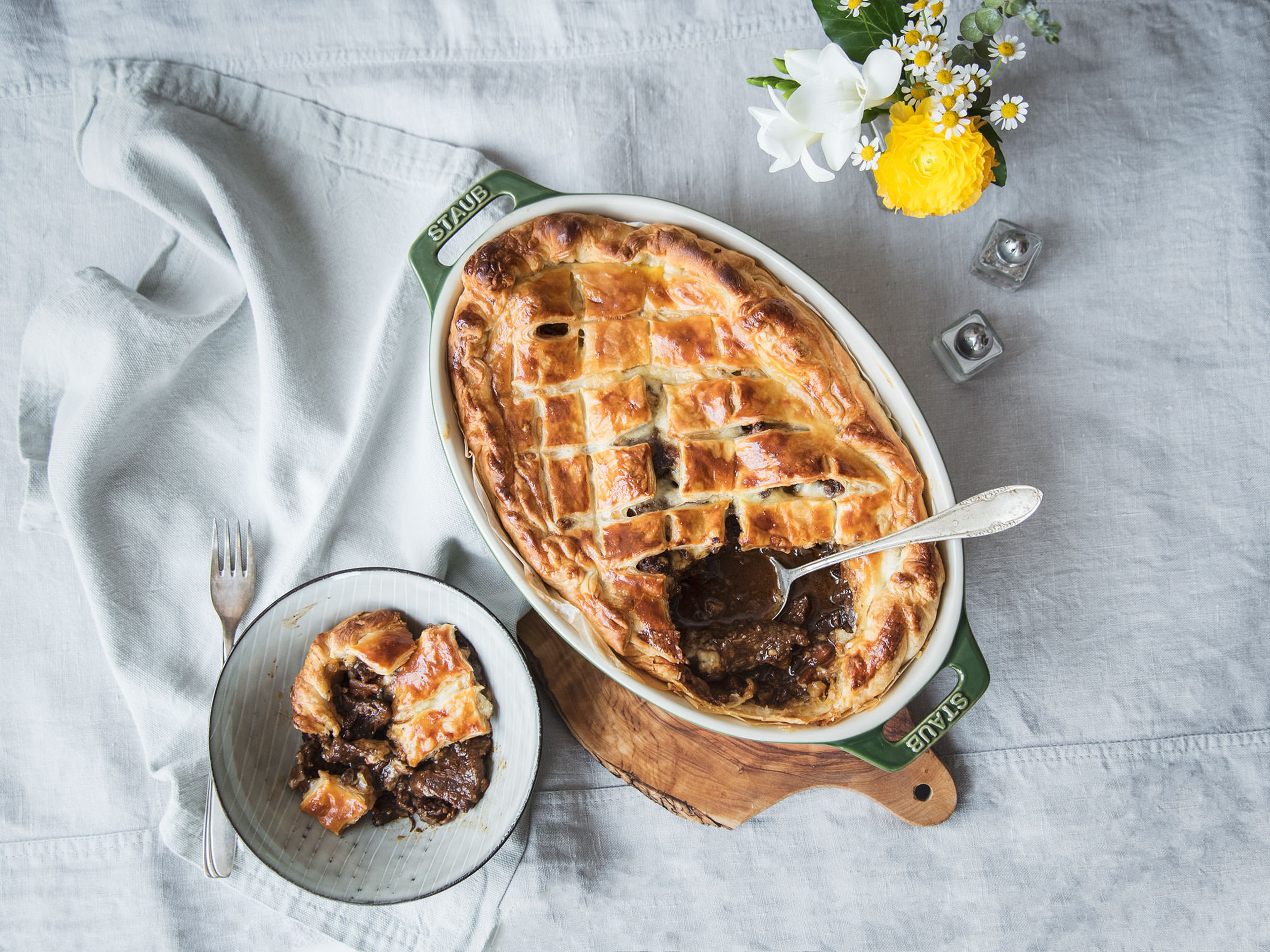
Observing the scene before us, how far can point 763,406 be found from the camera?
190 cm

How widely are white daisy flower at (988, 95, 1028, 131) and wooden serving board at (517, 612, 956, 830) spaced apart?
A: 1.49 meters

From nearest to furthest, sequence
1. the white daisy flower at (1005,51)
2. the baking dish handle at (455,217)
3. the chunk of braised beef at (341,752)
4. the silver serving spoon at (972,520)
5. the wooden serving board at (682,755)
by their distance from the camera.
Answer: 1. the white daisy flower at (1005,51)
2. the silver serving spoon at (972,520)
3. the baking dish handle at (455,217)
4. the chunk of braised beef at (341,752)
5. the wooden serving board at (682,755)

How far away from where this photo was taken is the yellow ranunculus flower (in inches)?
72.6

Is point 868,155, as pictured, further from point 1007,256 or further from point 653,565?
point 653,565

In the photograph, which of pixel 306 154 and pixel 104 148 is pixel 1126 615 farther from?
pixel 104 148

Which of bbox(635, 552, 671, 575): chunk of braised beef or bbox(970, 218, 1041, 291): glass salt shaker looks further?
bbox(970, 218, 1041, 291): glass salt shaker

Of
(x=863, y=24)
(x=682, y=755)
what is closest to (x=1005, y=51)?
(x=863, y=24)

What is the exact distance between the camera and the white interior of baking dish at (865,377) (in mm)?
1891

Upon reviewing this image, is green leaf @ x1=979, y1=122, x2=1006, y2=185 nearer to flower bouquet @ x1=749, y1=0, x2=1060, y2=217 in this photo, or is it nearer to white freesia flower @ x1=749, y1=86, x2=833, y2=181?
flower bouquet @ x1=749, y1=0, x2=1060, y2=217

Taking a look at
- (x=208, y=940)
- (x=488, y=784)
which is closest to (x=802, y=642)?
(x=488, y=784)

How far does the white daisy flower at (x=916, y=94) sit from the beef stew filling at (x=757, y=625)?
1068 millimetres

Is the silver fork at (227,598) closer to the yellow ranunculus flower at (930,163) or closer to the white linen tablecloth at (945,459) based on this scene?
the white linen tablecloth at (945,459)

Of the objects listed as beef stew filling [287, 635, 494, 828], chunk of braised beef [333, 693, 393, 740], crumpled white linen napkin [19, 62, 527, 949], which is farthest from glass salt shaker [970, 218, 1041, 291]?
chunk of braised beef [333, 693, 393, 740]

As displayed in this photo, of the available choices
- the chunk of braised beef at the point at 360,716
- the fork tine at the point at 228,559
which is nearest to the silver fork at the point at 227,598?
the fork tine at the point at 228,559
